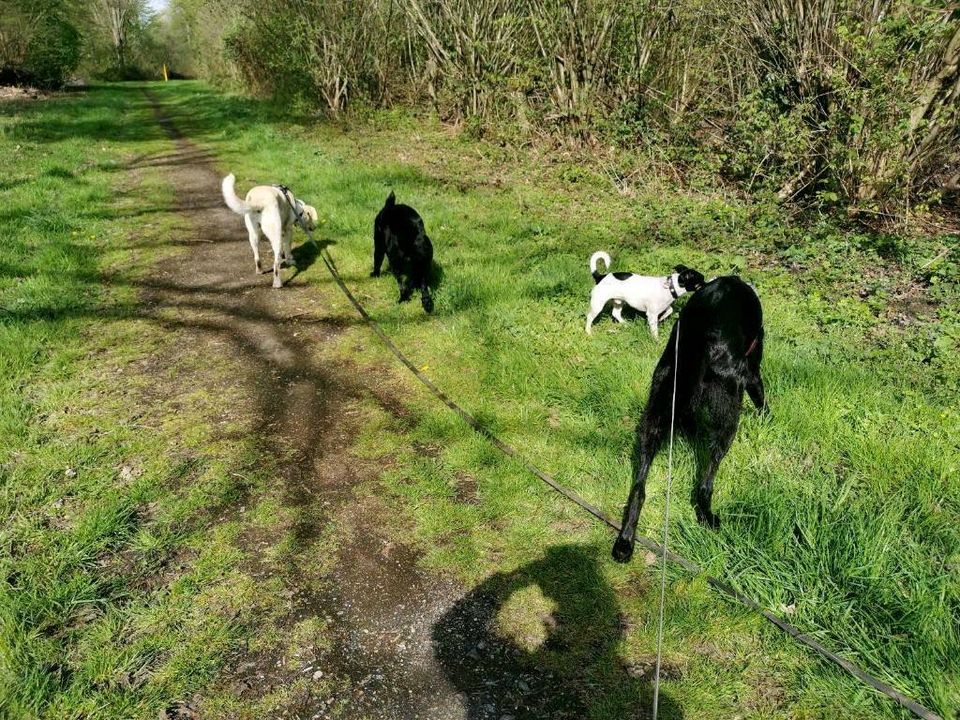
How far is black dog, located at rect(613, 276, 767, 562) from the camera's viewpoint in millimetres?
2953

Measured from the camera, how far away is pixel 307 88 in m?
15.5

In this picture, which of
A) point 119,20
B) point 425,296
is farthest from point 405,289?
point 119,20

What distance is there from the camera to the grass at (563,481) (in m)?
2.42

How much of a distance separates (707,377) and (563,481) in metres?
1.11

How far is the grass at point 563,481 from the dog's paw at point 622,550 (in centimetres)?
7

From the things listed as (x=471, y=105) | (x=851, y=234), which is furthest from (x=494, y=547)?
(x=471, y=105)

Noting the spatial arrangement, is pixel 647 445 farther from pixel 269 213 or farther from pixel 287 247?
pixel 287 247

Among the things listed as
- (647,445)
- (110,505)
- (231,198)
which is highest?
(231,198)

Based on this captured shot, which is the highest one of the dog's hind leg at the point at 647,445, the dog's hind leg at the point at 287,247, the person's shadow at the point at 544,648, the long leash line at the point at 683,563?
the dog's hind leg at the point at 287,247

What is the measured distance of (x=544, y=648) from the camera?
8.45 ft

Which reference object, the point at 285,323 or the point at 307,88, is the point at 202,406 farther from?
the point at 307,88

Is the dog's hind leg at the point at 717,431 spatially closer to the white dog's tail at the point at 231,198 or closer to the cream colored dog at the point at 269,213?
the white dog's tail at the point at 231,198

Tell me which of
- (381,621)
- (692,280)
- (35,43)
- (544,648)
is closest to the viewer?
(544,648)

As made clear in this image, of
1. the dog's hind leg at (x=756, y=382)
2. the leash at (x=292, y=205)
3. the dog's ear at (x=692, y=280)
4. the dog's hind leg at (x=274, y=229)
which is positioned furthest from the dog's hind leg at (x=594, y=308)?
the leash at (x=292, y=205)
